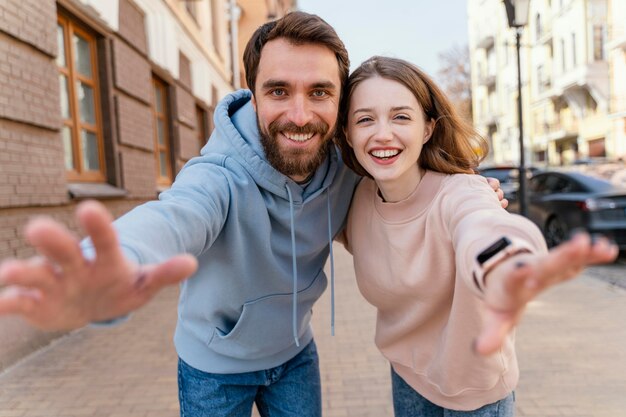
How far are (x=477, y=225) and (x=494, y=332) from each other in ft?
1.40

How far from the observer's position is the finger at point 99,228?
80cm

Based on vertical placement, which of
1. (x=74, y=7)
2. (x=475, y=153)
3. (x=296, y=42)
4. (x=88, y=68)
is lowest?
(x=475, y=153)

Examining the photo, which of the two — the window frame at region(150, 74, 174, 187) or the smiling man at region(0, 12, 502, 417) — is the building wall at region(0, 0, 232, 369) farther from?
the smiling man at region(0, 12, 502, 417)

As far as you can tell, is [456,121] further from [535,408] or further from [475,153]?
[535,408]

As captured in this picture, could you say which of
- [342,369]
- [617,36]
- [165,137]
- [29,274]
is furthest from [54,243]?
[617,36]

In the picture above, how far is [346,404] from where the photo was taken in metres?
3.22

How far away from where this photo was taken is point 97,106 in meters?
5.95

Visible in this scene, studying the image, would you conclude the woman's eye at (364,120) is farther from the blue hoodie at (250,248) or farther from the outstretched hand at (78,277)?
the outstretched hand at (78,277)

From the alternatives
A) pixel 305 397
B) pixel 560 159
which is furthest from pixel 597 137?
pixel 305 397

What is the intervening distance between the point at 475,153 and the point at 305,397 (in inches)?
50.8

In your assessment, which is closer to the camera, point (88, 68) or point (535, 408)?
point (535, 408)

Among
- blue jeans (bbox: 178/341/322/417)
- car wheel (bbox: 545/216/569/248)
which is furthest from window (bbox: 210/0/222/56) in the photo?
blue jeans (bbox: 178/341/322/417)

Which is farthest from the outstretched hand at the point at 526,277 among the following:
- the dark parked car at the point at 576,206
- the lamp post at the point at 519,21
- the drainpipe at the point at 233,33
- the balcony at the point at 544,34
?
the balcony at the point at 544,34

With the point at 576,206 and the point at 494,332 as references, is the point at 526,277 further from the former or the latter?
the point at 576,206
